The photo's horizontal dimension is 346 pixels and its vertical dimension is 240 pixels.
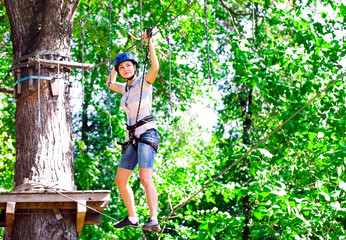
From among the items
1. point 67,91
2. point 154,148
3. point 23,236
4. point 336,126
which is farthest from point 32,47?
point 336,126

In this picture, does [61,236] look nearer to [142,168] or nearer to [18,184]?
[18,184]

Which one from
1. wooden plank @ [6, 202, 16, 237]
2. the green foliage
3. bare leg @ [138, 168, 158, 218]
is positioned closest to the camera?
bare leg @ [138, 168, 158, 218]

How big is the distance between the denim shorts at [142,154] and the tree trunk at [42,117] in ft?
4.14

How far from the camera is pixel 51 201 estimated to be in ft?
15.3

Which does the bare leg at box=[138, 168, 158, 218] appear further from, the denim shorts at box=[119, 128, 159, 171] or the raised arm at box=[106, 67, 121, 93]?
the raised arm at box=[106, 67, 121, 93]

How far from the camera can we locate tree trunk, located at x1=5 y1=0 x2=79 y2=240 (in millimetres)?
4887

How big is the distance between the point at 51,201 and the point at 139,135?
1.31m

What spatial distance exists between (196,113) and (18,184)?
963 centimetres

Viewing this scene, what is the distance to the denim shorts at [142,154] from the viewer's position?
3.84 m

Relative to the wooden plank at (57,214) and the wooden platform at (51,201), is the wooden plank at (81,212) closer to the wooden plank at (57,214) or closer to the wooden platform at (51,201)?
the wooden platform at (51,201)

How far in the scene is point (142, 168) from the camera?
150 inches

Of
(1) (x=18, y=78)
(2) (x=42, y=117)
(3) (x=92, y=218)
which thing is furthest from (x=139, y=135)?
(1) (x=18, y=78)

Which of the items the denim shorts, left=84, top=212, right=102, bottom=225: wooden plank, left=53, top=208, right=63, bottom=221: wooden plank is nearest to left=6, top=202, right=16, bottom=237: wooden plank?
left=53, top=208, right=63, bottom=221: wooden plank

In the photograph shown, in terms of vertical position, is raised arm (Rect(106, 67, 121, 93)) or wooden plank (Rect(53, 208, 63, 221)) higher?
raised arm (Rect(106, 67, 121, 93))
